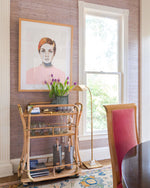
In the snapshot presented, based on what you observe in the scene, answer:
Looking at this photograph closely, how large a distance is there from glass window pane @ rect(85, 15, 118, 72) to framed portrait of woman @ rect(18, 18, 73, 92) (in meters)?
0.40

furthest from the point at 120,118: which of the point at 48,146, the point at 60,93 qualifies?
the point at 48,146

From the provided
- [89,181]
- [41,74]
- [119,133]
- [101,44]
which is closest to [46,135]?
[89,181]

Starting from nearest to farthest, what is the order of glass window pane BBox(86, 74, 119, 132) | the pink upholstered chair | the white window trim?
1. the pink upholstered chair
2. the white window trim
3. glass window pane BBox(86, 74, 119, 132)

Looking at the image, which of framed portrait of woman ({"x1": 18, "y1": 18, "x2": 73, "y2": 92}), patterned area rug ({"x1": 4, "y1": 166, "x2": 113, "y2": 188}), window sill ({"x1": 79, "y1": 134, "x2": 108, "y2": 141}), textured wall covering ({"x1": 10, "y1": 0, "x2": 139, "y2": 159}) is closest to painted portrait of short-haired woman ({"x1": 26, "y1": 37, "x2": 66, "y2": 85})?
framed portrait of woman ({"x1": 18, "y1": 18, "x2": 73, "y2": 92})

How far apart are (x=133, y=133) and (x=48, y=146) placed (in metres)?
1.57

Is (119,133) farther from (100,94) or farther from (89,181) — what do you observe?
(100,94)

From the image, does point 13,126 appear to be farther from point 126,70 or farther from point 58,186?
point 126,70

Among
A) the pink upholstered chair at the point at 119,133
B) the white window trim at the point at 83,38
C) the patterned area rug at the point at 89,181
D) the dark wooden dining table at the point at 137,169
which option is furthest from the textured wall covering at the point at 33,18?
the dark wooden dining table at the point at 137,169

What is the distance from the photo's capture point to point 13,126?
254cm

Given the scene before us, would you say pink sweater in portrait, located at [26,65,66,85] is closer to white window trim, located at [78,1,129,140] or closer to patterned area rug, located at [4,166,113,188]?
white window trim, located at [78,1,129,140]

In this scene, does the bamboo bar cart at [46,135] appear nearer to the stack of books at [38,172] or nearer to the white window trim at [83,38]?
the stack of books at [38,172]

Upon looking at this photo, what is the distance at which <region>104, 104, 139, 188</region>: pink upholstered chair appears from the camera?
1321mm

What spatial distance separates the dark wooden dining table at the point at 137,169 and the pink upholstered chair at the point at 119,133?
219 mm

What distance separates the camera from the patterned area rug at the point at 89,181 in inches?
84.3
